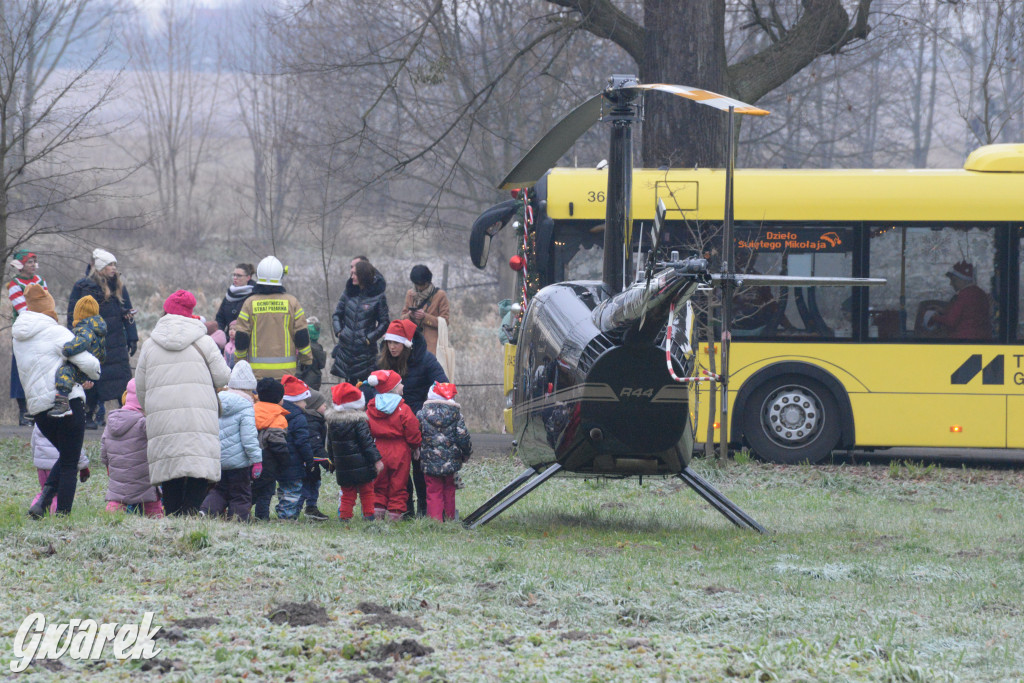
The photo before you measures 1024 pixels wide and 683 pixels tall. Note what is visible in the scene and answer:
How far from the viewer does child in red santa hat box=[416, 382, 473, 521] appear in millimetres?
9523

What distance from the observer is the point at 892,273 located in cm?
1358

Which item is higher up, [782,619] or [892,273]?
[892,273]

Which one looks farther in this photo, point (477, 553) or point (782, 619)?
point (477, 553)

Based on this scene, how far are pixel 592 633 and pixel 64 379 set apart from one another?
14.3 feet

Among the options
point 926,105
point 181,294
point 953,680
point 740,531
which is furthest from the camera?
point 926,105

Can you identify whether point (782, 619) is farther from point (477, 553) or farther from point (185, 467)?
point (185, 467)

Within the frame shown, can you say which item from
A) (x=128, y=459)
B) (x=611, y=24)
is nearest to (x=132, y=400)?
(x=128, y=459)

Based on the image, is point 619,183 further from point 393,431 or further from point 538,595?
point 538,595

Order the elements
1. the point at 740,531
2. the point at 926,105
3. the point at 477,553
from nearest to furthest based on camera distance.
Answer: the point at 477,553 < the point at 740,531 < the point at 926,105

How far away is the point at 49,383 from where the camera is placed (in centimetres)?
848

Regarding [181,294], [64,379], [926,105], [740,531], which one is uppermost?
[926,105]

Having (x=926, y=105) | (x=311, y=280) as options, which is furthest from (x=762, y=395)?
(x=926, y=105)

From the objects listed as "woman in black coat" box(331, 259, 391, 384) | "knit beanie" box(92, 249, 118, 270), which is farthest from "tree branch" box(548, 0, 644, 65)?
"knit beanie" box(92, 249, 118, 270)

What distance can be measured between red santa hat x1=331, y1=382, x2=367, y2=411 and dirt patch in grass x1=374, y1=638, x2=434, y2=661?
399 centimetres
